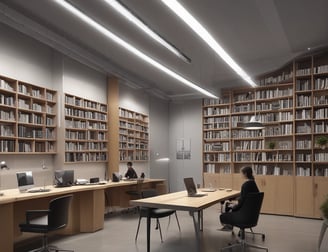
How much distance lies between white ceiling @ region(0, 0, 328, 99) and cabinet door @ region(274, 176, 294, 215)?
Result: 2.87 m

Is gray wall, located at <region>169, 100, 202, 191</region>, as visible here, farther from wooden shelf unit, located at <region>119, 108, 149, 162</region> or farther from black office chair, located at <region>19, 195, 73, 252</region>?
black office chair, located at <region>19, 195, 73, 252</region>

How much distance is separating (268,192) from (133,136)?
4.14 meters

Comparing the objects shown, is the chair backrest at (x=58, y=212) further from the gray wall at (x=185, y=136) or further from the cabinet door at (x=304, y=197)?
the gray wall at (x=185, y=136)

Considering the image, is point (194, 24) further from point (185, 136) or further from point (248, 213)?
point (185, 136)

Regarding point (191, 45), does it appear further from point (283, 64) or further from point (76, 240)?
point (76, 240)

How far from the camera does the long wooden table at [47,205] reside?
4250mm

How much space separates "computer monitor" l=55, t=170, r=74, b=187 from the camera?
19.3 ft

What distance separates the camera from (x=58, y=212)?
419cm

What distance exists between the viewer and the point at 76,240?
5.48 meters

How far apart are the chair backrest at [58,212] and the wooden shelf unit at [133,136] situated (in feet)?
15.2

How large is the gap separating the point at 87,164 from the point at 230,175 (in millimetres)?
3989

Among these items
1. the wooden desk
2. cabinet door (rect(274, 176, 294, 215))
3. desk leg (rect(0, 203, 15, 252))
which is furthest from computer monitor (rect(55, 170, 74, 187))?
cabinet door (rect(274, 176, 294, 215))

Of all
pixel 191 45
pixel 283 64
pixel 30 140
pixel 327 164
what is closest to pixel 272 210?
pixel 327 164

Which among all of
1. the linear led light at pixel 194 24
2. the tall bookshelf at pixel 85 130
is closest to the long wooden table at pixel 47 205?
the tall bookshelf at pixel 85 130
